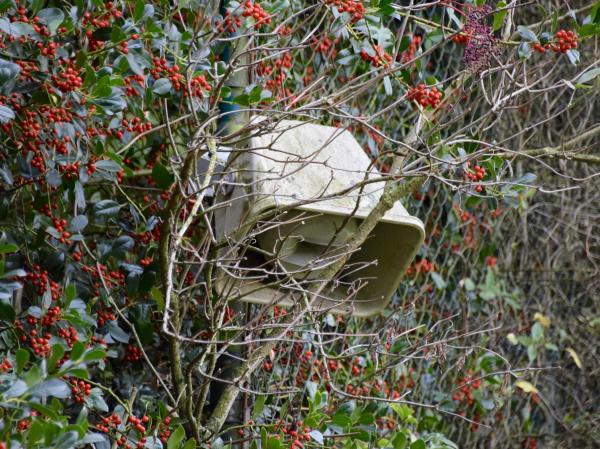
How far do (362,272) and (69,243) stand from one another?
716 mm

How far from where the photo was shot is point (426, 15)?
129 inches

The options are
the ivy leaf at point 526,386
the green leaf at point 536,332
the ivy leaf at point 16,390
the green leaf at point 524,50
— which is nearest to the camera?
the ivy leaf at point 16,390

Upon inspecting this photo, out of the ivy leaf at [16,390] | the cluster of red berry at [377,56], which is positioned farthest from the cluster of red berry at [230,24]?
the ivy leaf at [16,390]

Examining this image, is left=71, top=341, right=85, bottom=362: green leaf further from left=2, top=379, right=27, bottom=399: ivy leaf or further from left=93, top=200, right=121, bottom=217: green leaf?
left=93, top=200, right=121, bottom=217: green leaf

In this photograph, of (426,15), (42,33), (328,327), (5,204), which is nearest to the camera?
(42,33)

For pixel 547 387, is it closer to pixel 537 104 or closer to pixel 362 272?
pixel 537 104

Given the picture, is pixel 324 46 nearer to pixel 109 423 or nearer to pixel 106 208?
pixel 106 208

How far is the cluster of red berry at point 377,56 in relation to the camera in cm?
213

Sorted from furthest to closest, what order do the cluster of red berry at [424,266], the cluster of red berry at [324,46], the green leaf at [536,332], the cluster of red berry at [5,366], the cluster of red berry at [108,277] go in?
the green leaf at [536,332]
the cluster of red berry at [424,266]
the cluster of red berry at [324,46]
the cluster of red berry at [108,277]
the cluster of red berry at [5,366]

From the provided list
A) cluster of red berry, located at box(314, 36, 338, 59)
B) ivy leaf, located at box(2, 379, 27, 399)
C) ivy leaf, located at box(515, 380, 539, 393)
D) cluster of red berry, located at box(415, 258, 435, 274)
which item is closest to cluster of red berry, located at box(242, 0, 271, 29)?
cluster of red berry, located at box(314, 36, 338, 59)

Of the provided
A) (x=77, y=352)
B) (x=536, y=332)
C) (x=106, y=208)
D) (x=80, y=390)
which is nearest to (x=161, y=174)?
(x=106, y=208)

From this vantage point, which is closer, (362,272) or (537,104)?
(362,272)

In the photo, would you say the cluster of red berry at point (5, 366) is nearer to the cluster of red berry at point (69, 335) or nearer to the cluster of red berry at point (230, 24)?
the cluster of red berry at point (69, 335)

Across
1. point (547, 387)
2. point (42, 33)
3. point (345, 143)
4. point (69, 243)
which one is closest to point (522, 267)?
point (547, 387)
